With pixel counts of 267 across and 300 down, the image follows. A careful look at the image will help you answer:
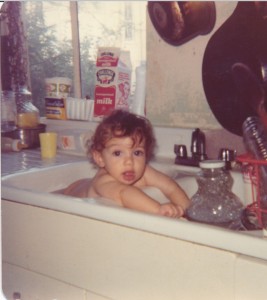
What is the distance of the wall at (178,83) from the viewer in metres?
1.40

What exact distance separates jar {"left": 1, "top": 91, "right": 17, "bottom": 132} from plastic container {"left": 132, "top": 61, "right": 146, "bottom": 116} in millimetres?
511

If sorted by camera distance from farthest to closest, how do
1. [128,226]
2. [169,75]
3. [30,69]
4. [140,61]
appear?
[30,69]
[140,61]
[169,75]
[128,226]

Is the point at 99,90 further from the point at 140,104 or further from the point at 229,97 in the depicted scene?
the point at 229,97

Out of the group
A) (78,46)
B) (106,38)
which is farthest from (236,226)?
(78,46)

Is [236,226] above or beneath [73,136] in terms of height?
beneath

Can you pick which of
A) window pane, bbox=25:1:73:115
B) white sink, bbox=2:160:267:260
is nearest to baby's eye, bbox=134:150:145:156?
white sink, bbox=2:160:267:260

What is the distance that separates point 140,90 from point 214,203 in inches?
26.9

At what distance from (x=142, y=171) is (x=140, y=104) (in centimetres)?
43

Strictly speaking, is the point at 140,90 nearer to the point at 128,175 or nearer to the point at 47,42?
the point at 128,175

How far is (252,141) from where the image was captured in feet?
2.96

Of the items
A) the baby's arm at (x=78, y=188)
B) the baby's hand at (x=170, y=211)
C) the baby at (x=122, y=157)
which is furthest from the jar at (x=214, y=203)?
the baby's arm at (x=78, y=188)

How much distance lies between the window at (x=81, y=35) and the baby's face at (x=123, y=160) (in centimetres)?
50

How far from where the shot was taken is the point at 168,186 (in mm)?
1195

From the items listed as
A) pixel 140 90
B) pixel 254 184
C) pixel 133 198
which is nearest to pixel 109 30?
pixel 140 90
